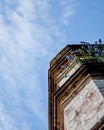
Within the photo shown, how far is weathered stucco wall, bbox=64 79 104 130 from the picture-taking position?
6318 millimetres

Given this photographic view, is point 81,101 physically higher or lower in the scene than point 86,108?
higher

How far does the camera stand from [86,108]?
679 cm

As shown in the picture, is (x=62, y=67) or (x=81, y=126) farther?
(x=62, y=67)

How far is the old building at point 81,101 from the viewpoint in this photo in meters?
6.40

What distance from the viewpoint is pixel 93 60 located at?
823 centimetres

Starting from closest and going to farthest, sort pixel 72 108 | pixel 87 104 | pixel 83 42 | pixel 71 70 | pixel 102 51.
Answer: pixel 87 104
pixel 72 108
pixel 102 51
pixel 83 42
pixel 71 70

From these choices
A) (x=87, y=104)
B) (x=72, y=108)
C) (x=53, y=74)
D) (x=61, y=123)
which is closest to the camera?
(x=87, y=104)

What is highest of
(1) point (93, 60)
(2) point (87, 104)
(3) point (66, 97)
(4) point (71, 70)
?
(4) point (71, 70)

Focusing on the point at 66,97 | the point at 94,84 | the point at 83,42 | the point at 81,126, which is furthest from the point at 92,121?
the point at 83,42

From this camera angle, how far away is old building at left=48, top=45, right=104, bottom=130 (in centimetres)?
640

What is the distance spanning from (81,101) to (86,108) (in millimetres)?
380

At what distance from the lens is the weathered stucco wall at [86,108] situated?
6318mm

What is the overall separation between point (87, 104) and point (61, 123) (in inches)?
52.4

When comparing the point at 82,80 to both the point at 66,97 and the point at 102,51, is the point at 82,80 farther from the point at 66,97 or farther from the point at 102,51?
the point at 102,51
